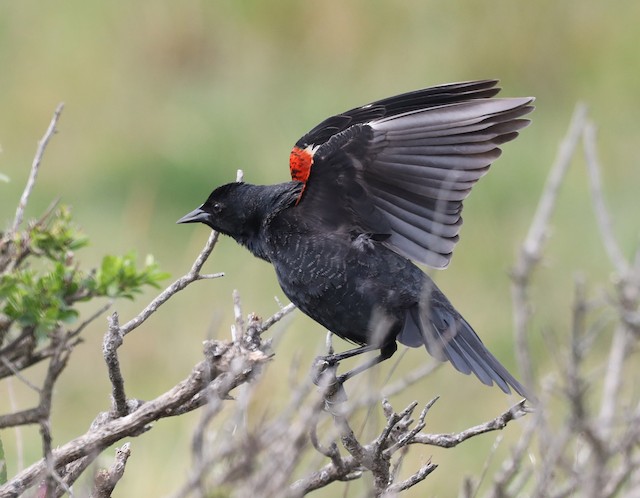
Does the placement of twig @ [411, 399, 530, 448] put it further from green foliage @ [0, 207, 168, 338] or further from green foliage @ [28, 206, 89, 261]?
green foliage @ [28, 206, 89, 261]

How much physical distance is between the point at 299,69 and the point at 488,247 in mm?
2938

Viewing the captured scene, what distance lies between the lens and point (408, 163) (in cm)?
441

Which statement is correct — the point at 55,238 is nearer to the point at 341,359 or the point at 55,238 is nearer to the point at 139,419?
the point at 139,419

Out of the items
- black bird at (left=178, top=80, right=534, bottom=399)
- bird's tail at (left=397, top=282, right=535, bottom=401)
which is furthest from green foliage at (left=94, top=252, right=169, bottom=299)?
black bird at (left=178, top=80, right=534, bottom=399)

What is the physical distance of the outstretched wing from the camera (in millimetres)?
4309

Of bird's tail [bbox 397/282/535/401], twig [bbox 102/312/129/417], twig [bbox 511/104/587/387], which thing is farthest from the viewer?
bird's tail [bbox 397/282/535/401]

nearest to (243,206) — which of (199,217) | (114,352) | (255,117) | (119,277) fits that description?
(199,217)

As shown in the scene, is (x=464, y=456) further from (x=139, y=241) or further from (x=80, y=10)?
(x=80, y=10)

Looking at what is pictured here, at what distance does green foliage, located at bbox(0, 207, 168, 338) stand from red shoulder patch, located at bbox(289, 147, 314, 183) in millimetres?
1548

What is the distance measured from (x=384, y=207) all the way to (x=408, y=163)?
0.18 m

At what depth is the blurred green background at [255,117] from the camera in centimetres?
794

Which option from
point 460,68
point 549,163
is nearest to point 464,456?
point 549,163

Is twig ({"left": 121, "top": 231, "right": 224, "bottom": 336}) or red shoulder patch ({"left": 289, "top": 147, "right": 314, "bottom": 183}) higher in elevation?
red shoulder patch ({"left": 289, "top": 147, "right": 314, "bottom": 183})

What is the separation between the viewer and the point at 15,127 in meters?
10.2
